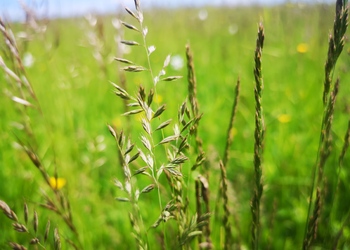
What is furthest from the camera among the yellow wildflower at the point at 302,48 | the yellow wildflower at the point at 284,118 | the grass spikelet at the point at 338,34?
the yellow wildflower at the point at 302,48

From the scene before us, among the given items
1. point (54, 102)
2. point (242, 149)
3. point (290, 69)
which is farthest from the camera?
point (290, 69)

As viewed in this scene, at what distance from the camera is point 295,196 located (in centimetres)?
157

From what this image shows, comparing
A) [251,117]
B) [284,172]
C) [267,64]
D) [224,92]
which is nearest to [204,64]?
[267,64]

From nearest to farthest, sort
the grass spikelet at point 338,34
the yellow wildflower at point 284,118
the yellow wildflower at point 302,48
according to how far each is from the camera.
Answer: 1. the grass spikelet at point 338,34
2. the yellow wildflower at point 284,118
3. the yellow wildflower at point 302,48

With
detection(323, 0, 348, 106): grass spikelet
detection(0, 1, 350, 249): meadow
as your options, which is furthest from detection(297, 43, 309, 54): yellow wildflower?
detection(323, 0, 348, 106): grass spikelet

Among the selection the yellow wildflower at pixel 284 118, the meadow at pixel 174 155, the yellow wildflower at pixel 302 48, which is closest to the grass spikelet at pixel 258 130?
the meadow at pixel 174 155

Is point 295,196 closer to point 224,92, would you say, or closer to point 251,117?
point 251,117

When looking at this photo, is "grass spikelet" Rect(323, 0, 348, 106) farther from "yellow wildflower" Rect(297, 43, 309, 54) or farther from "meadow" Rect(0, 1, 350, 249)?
"yellow wildflower" Rect(297, 43, 309, 54)

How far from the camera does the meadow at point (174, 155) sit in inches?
26.1

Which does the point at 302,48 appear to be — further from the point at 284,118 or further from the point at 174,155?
the point at 174,155

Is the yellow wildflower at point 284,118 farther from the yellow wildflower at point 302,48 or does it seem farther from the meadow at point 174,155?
the yellow wildflower at point 302,48

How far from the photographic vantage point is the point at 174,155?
60cm

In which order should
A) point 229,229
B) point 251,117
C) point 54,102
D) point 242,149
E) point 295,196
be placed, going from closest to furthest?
1. point 229,229
2. point 295,196
3. point 242,149
4. point 251,117
5. point 54,102

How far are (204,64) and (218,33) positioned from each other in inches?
72.7
